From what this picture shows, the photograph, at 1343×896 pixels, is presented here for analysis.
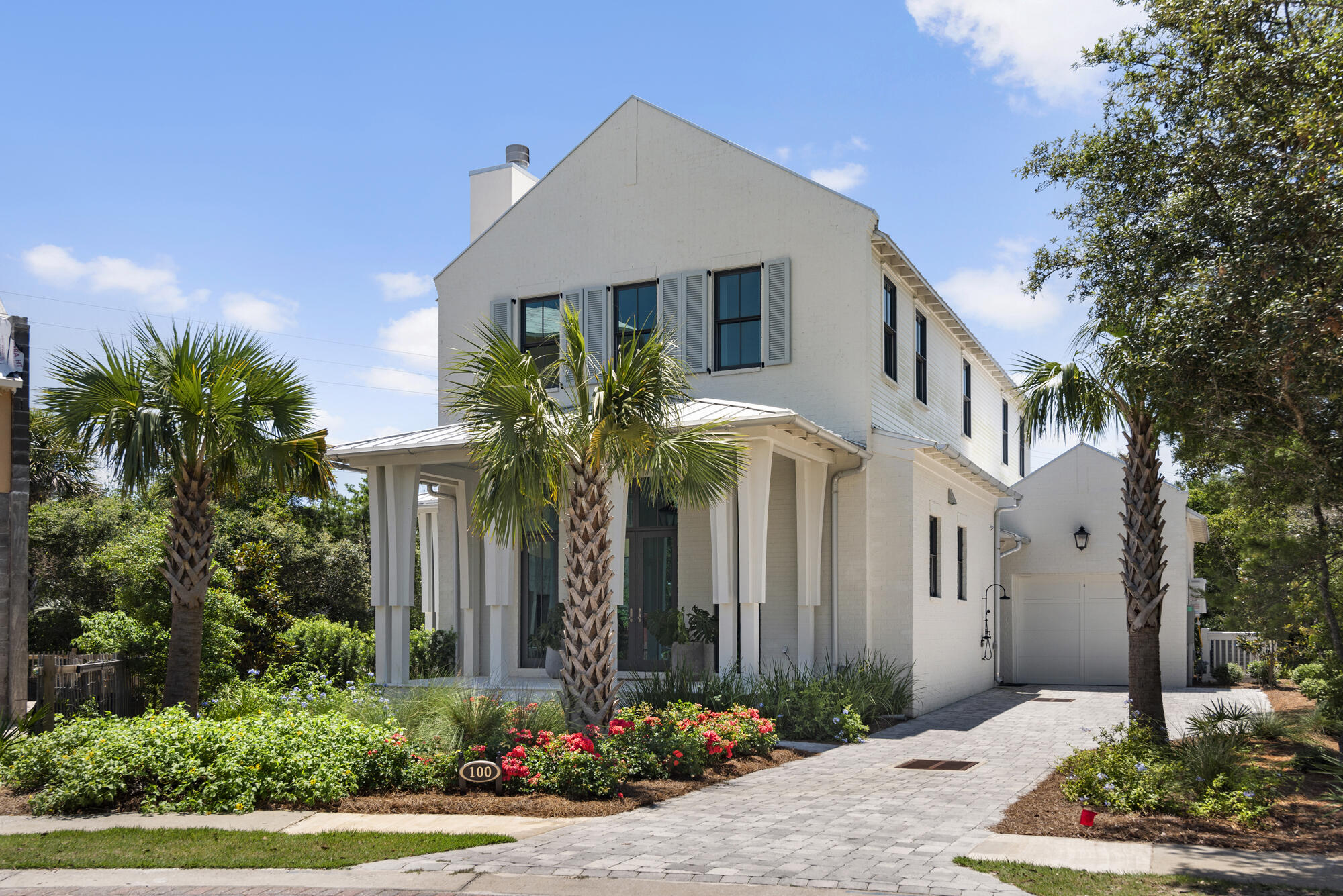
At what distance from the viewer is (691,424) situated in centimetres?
1334

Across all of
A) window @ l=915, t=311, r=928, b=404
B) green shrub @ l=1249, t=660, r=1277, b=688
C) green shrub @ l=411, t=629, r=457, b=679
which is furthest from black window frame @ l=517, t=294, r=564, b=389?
green shrub @ l=1249, t=660, r=1277, b=688

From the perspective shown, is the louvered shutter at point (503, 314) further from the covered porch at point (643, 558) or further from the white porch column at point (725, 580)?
the white porch column at point (725, 580)

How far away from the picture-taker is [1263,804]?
8133 millimetres

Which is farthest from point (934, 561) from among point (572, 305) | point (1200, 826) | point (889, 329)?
point (1200, 826)

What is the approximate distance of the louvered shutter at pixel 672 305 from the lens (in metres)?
17.5

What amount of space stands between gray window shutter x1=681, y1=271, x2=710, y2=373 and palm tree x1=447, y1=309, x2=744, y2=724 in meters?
6.57

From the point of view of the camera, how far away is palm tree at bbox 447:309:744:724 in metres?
10.2

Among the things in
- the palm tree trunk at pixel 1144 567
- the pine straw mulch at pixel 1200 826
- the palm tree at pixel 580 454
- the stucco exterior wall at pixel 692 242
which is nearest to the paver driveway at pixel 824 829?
the pine straw mulch at pixel 1200 826

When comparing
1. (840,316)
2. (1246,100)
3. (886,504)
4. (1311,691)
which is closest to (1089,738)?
(886,504)

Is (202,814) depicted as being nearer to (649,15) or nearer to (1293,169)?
(1293,169)

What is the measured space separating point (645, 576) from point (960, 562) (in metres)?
6.16

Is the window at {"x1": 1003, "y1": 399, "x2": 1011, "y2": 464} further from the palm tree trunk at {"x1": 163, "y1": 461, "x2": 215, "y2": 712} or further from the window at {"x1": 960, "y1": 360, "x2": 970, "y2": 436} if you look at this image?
the palm tree trunk at {"x1": 163, "y1": 461, "x2": 215, "y2": 712}

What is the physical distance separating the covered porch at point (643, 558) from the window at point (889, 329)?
7.30ft

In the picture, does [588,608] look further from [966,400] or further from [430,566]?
[966,400]
